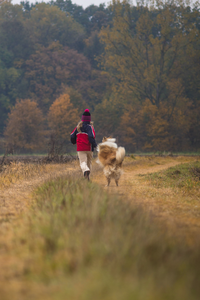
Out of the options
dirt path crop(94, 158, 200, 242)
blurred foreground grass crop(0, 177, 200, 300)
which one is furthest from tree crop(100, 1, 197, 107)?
blurred foreground grass crop(0, 177, 200, 300)

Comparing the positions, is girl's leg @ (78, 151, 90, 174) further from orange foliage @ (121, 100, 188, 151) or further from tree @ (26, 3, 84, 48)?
tree @ (26, 3, 84, 48)

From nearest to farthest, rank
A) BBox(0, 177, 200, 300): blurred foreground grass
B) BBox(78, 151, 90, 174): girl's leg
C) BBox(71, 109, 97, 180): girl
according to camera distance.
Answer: BBox(0, 177, 200, 300): blurred foreground grass → BBox(71, 109, 97, 180): girl → BBox(78, 151, 90, 174): girl's leg

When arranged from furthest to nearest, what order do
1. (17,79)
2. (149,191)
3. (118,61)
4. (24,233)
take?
(17,79) → (118,61) → (149,191) → (24,233)

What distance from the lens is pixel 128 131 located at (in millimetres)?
43719

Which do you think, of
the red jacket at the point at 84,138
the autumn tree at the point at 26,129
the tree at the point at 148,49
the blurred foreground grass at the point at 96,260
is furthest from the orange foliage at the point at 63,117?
the blurred foreground grass at the point at 96,260

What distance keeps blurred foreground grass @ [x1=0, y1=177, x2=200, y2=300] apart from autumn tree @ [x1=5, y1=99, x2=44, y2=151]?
39656 millimetres

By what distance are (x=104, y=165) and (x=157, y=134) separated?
33.1 meters

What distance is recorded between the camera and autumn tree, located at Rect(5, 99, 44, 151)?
43.1 metres

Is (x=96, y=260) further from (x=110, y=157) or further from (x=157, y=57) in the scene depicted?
(x=157, y=57)

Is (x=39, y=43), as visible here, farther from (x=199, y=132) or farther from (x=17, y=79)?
(x=199, y=132)

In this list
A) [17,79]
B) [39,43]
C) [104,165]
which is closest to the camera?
[104,165]

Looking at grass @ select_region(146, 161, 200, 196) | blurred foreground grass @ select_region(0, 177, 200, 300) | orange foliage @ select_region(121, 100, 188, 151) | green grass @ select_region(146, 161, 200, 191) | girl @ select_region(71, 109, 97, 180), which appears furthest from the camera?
orange foliage @ select_region(121, 100, 188, 151)

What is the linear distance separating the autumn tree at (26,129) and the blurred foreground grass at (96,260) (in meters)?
39.7

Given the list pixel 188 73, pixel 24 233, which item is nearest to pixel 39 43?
pixel 188 73
